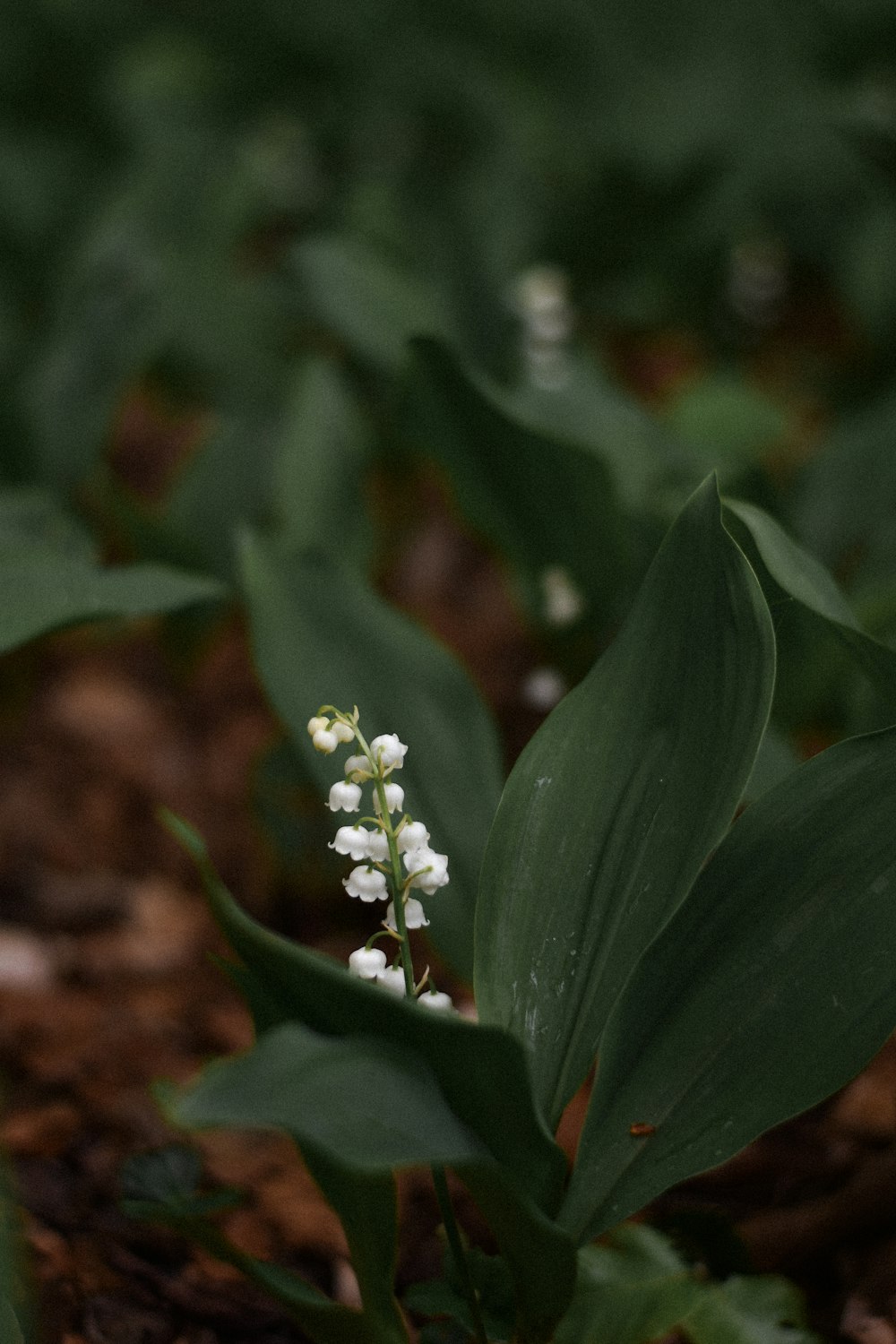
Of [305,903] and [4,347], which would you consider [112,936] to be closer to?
[305,903]

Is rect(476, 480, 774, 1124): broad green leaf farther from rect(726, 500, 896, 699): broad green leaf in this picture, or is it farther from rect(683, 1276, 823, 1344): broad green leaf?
rect(683, 1276, 823, 1344): broad green leaf

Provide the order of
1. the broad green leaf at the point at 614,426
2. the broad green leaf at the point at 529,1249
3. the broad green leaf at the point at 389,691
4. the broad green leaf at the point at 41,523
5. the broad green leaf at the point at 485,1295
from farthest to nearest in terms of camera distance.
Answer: the broad green leaf at the point at 614,426
the broad green leaf at the point at 41,523
the broad green leaf at the point at 389,691
the broad green leaf at the point at 485,1295
the broad green leaf at the point at 529,1249

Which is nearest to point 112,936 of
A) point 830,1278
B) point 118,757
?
point 118,757

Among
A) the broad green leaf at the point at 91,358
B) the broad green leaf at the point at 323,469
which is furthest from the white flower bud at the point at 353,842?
the broad green leaf at the point at 91,358

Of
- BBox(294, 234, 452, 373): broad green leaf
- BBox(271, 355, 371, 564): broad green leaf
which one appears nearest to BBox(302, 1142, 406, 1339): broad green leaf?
BBox(271, 355, 371, 564): broad green leaf

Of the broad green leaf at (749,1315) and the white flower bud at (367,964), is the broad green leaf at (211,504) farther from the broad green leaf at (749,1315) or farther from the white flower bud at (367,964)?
the broad green leaf at (749,1315)
